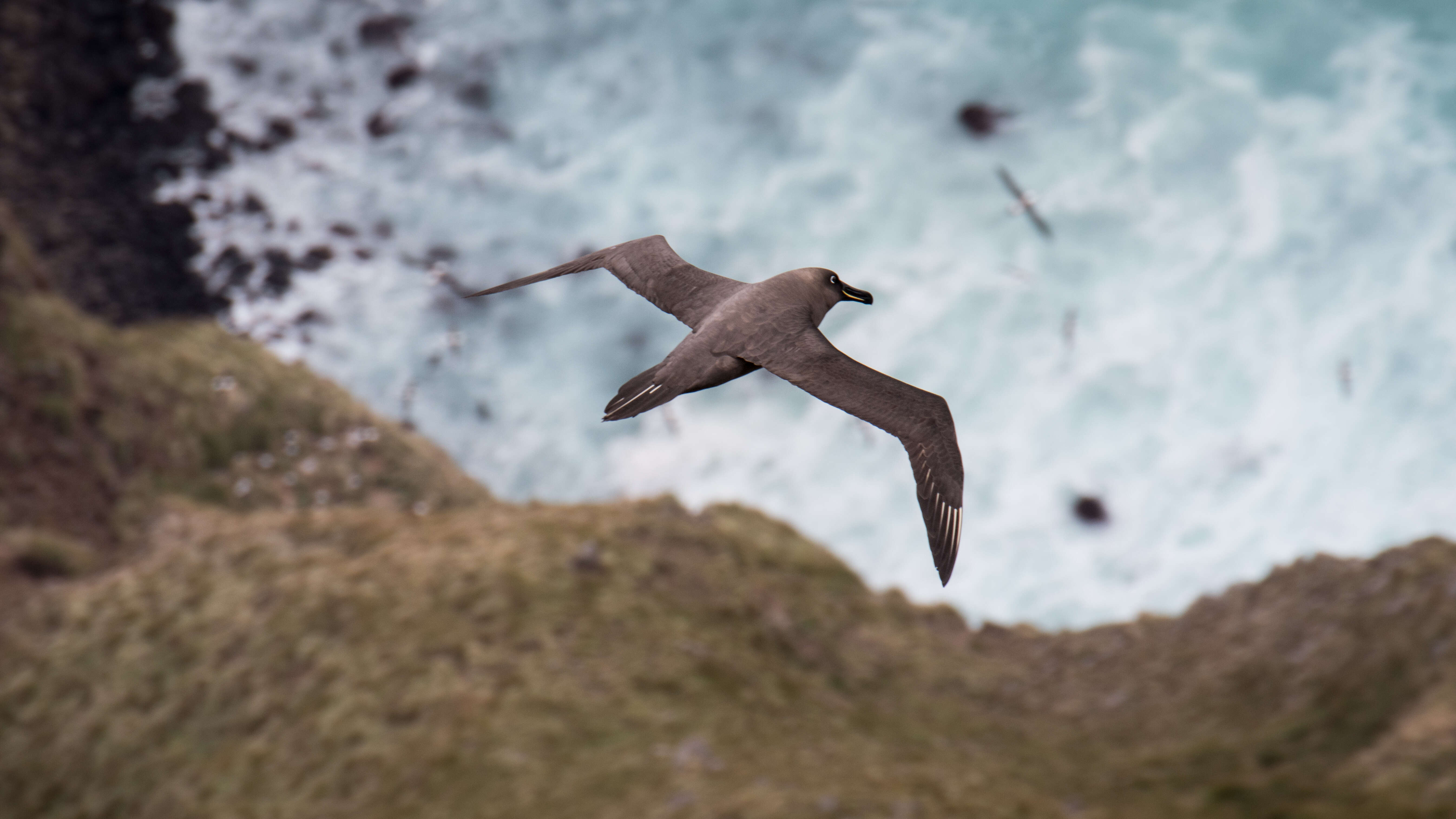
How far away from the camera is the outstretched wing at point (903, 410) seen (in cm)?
1048

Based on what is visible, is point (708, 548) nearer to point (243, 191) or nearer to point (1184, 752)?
point (1184, 752)

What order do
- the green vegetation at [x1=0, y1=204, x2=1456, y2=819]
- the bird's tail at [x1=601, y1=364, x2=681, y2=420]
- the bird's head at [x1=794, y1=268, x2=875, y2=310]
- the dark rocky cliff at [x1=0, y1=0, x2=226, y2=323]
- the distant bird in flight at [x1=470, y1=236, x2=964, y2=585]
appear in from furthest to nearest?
the dark rocky cliff at [x1=0, y1=0, x2=226, y2=323], the green vegetation at [x1=0, y1=204, x2=1456, y2=819], the bird's head at [x1=794, y1=268, x2=875, y2=310], the distant bird in flight at [x1=470, y1=236, x2=964, y2=585], the bird's tail at [x1=601, y1=364, x2=681, y2=420]

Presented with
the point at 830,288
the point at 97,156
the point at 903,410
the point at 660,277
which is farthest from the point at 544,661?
the point at 97,156

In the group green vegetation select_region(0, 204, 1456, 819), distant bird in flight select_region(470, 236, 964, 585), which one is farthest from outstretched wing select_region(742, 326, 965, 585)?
green vegetation select_region(0, 204, 1456, 819)

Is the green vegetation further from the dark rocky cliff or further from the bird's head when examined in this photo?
the bird's head

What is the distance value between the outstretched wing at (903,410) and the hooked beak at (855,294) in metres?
1.47

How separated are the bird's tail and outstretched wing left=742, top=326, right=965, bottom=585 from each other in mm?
837

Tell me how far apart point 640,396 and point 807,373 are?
1539 millimetres

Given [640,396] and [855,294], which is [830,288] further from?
[640,396]

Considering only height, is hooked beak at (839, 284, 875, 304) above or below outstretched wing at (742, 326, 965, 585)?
above

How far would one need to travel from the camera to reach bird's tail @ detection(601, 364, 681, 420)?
9844mm

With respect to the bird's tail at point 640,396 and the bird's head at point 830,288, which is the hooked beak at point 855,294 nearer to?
the bird's head at point 830,288

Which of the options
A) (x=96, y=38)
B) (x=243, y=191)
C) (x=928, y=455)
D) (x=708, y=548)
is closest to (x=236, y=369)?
(x=243, y=191)

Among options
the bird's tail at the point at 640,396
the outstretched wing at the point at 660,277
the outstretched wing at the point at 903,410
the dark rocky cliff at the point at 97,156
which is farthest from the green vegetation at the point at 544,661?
the bird's tail at the point at 640,396
